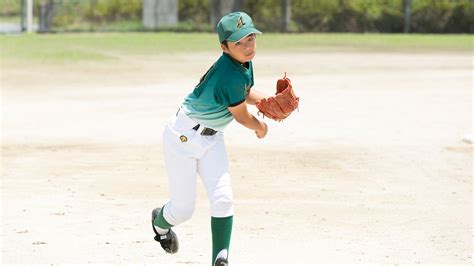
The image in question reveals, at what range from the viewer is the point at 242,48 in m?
6.84

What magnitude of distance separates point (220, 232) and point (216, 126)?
0.62 metres

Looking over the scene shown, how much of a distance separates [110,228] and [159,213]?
5.25ft

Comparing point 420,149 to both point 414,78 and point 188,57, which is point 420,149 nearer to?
point 414,78

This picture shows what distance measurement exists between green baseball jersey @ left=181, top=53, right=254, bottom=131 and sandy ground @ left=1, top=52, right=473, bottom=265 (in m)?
1.34

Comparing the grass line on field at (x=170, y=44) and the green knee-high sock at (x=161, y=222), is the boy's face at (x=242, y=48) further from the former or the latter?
the grass line on field at (x=170, y=44)

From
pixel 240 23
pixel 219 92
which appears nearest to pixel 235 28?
pixel 240 23

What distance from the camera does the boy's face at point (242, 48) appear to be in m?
6.84

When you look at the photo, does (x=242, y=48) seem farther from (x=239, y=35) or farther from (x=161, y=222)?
(x=161, y=222)

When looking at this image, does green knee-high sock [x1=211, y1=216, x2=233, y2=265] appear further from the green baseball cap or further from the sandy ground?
the green baseball cap

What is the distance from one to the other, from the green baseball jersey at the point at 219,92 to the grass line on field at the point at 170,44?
19333 millimetres

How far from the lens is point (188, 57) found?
1087 inches

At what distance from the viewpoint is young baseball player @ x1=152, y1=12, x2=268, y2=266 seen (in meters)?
6.85

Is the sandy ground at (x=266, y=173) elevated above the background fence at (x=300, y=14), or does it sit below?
above


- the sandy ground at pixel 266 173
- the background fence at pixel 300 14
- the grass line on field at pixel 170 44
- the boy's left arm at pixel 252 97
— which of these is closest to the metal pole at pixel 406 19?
the background fence at pixel 300 14
